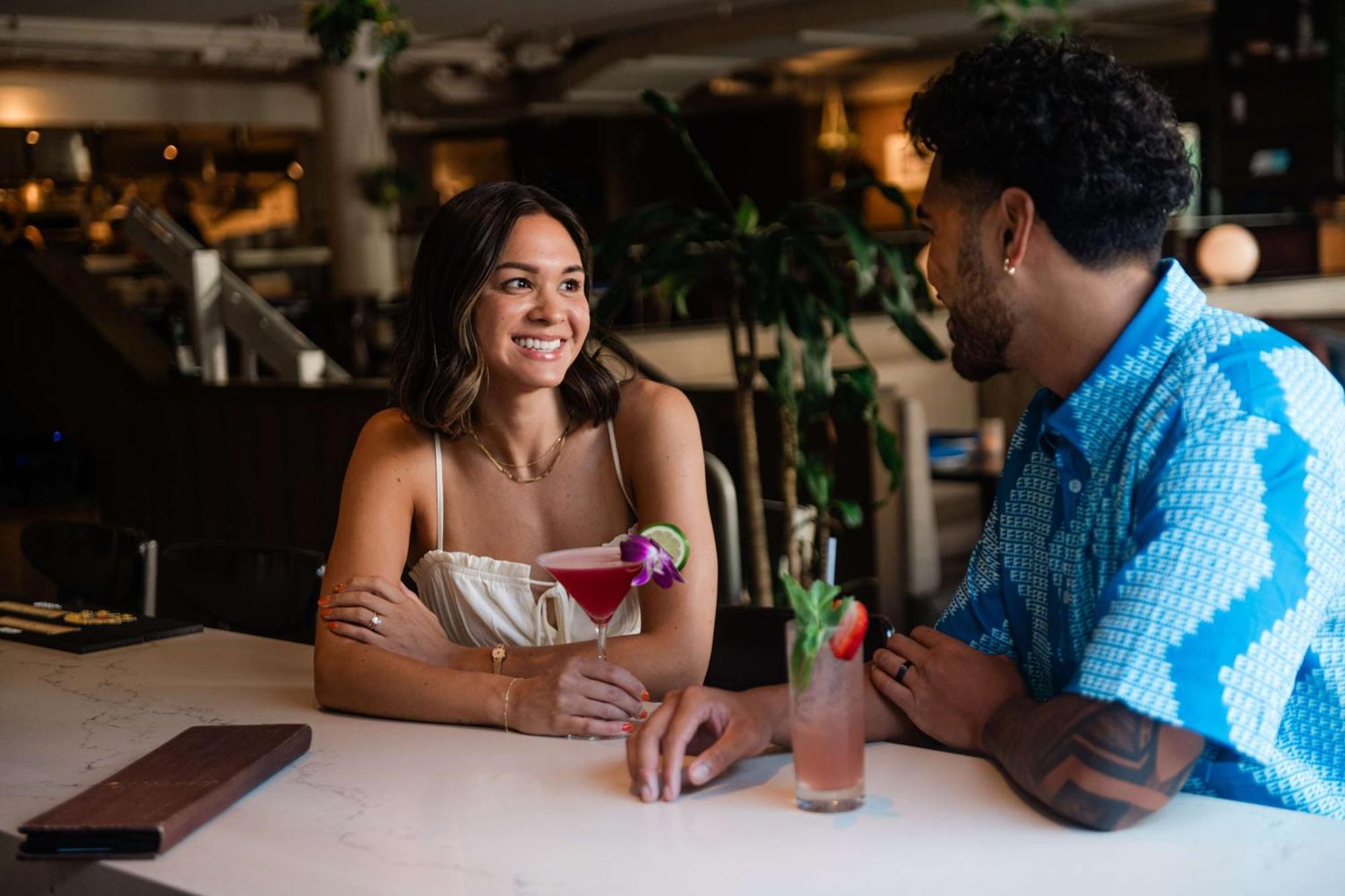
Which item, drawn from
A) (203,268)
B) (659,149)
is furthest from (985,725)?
(659,149)

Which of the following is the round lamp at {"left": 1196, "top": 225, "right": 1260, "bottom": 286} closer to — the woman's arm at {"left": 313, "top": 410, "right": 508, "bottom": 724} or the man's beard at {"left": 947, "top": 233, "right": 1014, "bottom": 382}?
the woman's arm at {"left": 313, "top": 410, "right": 508, "bottom": 724}

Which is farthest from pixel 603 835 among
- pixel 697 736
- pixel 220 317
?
pixel 220 317

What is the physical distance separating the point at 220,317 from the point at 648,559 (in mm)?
4595

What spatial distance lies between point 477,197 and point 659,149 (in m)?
15.2

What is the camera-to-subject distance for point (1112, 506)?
140 centimetres

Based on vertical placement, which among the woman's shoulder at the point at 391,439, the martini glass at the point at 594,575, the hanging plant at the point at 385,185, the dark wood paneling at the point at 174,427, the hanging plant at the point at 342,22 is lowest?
the dark wood paneling at the point at 174,427

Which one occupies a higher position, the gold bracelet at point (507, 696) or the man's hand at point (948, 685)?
the man's hand at point (948, 685)

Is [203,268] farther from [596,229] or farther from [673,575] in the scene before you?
[596,229]

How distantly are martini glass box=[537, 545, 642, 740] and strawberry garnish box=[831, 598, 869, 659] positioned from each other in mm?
361

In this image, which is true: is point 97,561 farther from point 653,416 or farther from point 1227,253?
point 1227,253

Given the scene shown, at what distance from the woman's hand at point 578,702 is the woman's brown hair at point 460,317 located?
660mm

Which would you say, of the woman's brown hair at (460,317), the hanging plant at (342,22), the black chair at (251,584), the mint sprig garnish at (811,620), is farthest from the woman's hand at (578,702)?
the hanging plant at (342,22)

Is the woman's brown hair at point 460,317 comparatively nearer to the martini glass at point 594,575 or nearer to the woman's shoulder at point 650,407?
the woman's shoulder at point 650,407

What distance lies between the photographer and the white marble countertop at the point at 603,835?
3.90 ft
